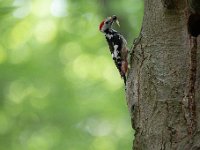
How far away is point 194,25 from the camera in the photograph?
2.91m

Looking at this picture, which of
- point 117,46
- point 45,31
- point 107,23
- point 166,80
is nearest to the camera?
point 166,80

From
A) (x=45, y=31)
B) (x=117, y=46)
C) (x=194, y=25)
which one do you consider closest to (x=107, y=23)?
(x=117, y=46)

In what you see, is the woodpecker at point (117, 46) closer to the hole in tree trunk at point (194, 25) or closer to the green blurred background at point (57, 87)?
the hole in tree trunk at point (194, 25)

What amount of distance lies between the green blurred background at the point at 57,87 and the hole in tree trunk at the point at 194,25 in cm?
452

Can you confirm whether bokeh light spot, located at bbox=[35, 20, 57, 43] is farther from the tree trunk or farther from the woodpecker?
the tree trunk

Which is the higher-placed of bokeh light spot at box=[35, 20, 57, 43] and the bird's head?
bokeh light spot at box=[35, 20, 57, 43]

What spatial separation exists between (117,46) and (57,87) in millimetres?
3157

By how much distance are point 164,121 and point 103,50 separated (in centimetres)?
535

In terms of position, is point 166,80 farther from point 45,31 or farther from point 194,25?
point 45,31

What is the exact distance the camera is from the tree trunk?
2781 mm

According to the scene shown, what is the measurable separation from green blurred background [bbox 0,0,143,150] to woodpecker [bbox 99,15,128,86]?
2178 mm

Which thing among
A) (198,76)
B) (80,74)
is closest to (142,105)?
(198,76)

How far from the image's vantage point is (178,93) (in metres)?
2.84

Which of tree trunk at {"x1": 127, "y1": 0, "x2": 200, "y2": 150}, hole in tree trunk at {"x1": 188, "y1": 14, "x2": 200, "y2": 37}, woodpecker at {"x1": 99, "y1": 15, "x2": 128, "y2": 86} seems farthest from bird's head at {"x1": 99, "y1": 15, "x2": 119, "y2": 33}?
hole in tree trunk at {"x1": 188, "y1": 14, "x2": 200, "y2": 37}
